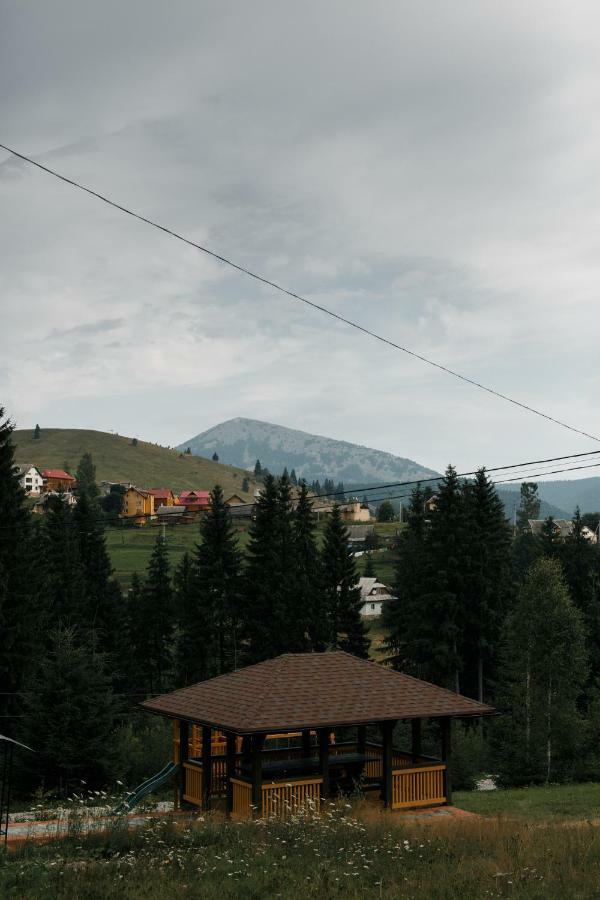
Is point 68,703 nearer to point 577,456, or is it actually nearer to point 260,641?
point 577,456

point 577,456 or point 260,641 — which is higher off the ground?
point 577,456

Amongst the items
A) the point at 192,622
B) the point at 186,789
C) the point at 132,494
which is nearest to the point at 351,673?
the point at 186,789

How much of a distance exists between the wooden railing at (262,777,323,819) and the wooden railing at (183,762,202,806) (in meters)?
2.94

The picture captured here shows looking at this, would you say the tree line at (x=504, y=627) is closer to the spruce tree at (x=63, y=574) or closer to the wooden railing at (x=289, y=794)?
the wooden railing at (x=289, y=794)

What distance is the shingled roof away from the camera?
61.8 feet

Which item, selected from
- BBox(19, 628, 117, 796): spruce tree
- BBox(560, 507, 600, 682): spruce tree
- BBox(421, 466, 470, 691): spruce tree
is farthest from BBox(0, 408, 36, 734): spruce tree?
BBox(560, 507, 600, 682): spruce tree

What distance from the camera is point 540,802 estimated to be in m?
24.7

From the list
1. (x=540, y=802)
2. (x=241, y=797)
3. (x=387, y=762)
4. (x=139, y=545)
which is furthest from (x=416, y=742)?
(x=139, y=545)

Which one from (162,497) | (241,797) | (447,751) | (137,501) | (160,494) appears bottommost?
(241,797)

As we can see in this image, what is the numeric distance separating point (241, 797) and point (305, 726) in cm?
265

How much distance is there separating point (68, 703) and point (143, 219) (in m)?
18.7

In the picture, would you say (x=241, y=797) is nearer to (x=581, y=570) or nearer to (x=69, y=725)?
(x=69, y=725)

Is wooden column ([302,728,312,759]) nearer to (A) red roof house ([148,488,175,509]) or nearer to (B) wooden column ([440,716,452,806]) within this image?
(B) wooden column ([440,716,452,806])

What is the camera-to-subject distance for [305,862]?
13.1 meters
